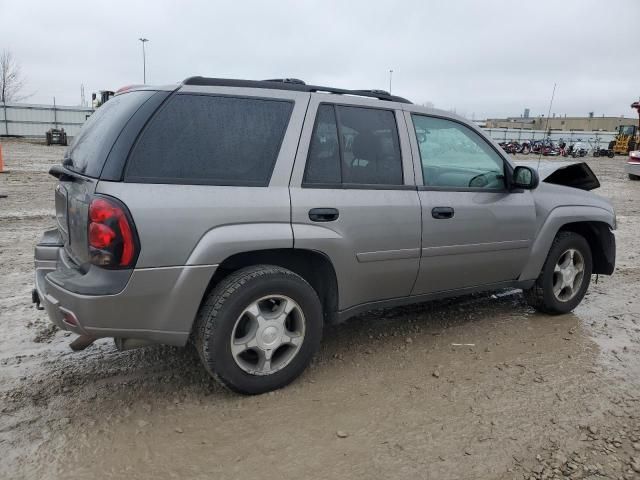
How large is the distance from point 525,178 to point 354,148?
1.51 m

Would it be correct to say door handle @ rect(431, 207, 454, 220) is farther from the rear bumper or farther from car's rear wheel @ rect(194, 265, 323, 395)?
the rear bumper

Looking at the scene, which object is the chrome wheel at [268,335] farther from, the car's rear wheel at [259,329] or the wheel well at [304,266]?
the wheel well at [304,266]

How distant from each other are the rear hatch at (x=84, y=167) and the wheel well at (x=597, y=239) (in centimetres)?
382

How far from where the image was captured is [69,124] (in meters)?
37.0

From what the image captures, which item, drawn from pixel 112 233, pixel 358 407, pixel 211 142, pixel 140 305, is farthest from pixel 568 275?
pixel 112 233

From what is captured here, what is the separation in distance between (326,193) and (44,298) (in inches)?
68.2

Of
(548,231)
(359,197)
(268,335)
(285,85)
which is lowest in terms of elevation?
(268,335)

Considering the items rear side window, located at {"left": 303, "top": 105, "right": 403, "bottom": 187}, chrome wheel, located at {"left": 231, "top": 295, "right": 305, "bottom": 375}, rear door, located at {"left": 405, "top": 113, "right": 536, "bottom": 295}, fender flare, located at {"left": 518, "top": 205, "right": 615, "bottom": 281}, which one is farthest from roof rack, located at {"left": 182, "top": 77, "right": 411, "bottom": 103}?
fender flare, located at {"left": 518, "top": 205, "right": 615, "bottom": 281}

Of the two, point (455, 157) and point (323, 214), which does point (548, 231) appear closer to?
point (455, 157)

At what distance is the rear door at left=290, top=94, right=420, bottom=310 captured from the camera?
3180 millimetres

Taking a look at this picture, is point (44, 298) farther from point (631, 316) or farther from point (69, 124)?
point (69, 124)

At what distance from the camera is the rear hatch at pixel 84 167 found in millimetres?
2760

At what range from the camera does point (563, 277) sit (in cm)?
466

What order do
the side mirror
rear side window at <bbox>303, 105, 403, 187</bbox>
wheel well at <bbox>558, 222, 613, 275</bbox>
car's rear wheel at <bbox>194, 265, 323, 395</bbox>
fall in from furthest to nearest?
1. wheel well at <bbox>558, 222, 613, 275</bbox>
2. the side mirror
3. rear side window at <bbox>303, 105, 403, 187</bbox>
4. car's rear wheel at <bbox>194, 265, 323, 395</bbox>
